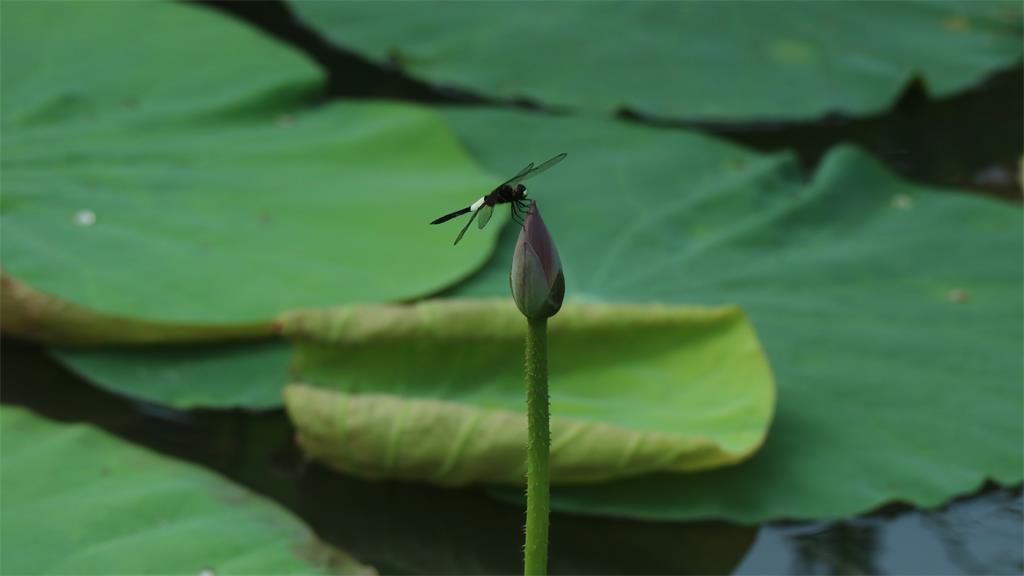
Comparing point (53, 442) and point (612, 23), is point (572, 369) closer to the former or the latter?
point (53, 442)

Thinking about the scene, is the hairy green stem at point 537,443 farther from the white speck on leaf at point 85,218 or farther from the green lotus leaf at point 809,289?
the white speck on leaf at point 85,218

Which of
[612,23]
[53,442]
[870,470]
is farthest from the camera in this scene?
[612,23]

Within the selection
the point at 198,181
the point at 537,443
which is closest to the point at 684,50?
the point at 198,181

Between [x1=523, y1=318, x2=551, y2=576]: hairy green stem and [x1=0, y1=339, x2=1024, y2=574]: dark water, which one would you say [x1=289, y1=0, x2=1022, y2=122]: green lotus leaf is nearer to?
[x1=0, y1=339, x2=1024, y2=574]: dark water

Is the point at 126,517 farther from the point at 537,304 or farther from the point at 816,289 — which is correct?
the point at 816,289

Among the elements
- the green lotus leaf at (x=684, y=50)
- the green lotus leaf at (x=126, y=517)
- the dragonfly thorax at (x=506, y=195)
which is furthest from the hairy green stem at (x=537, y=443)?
the green lotus leaf at (x=684, y=50)

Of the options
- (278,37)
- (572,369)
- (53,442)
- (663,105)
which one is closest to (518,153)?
(663,105)

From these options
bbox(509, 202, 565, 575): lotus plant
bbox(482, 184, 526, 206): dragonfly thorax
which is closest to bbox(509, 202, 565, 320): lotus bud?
bbox(509, 202, 565, 575): lotus plant
